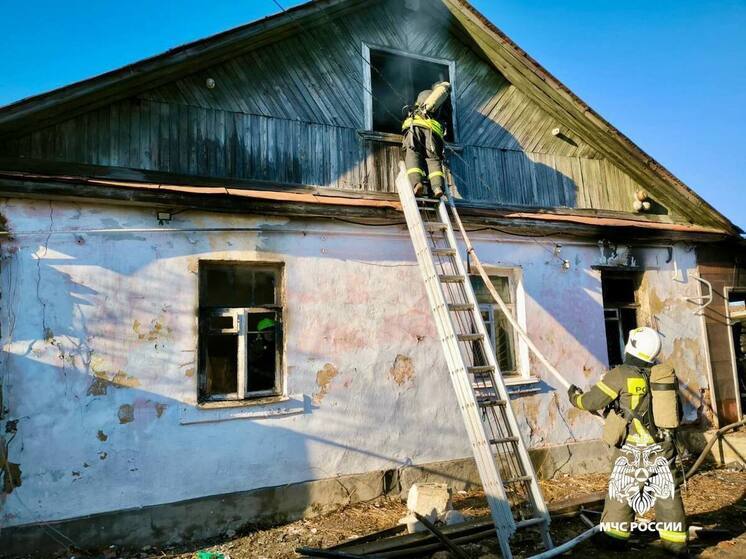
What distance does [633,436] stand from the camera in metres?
4.28

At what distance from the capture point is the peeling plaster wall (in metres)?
4.61

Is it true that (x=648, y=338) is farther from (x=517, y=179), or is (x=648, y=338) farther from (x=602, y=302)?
(x=517, y=179)

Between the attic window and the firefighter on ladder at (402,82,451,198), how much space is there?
782 millimetres

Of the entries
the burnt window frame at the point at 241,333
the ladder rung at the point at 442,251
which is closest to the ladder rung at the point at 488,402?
the ladder rung at the point at 442,251

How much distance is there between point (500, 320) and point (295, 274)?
3.04 m

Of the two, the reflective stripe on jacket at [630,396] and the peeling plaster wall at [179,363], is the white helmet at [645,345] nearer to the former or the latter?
the reflective stripe on jacket at [630,396]

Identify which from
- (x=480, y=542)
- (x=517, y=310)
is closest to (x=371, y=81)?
(x=517, y=310)

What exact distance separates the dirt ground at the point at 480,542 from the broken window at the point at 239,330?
4.68 ft

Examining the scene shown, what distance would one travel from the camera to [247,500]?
511cm

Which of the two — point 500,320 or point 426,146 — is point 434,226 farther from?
point 500,320

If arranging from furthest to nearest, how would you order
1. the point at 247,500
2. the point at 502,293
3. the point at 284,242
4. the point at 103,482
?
the point at 502,293
the point at 284,242
the point at 247,500
the point at 103,482

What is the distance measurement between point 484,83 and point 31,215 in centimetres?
638

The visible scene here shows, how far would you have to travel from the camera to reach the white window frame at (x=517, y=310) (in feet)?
22.4

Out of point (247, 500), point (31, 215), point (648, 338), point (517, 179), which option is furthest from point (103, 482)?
point (517, 179)
